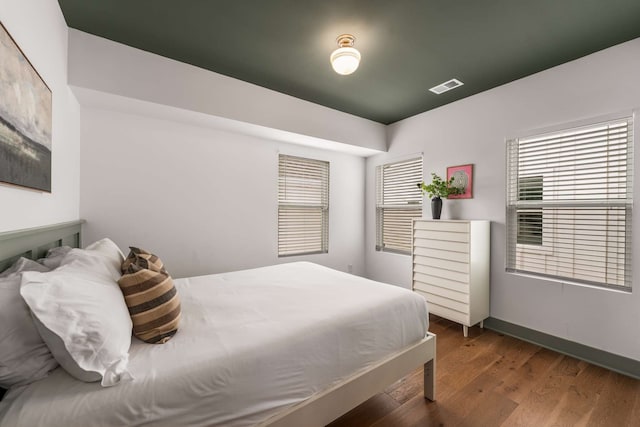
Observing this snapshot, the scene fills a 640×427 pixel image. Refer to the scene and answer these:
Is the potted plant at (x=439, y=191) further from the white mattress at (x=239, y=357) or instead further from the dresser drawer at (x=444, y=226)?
the white mattress at (x=239, y=357)

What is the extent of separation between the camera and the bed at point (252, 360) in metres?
0.86

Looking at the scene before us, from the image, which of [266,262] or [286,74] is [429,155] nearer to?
[286,74]

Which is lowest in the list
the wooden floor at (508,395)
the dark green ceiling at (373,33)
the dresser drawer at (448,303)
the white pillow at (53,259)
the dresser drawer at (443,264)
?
the wooden floor at (508,395)

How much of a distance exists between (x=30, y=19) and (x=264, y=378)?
2.18 meters

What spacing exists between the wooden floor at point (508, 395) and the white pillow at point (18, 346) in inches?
58.5

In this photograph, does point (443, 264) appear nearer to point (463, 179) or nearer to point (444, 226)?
point (444, 226)

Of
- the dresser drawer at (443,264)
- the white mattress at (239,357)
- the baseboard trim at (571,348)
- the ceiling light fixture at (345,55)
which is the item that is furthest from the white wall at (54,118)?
the baseboard trim at (571,348)

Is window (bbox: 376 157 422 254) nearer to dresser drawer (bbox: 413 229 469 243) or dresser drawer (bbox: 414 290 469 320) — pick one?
dresser drawer (bbox: 413 229 469 243)

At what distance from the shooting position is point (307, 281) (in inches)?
87.0

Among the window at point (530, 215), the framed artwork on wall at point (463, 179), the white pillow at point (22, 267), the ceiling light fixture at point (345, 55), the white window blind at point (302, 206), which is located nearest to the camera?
the white pillow at point (22, 267)

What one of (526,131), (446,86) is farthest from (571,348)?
(446,86)

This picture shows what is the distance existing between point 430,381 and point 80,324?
1.97 m

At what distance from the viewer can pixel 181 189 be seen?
2793 mm

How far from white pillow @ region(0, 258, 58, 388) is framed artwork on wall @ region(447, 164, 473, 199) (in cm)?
349
